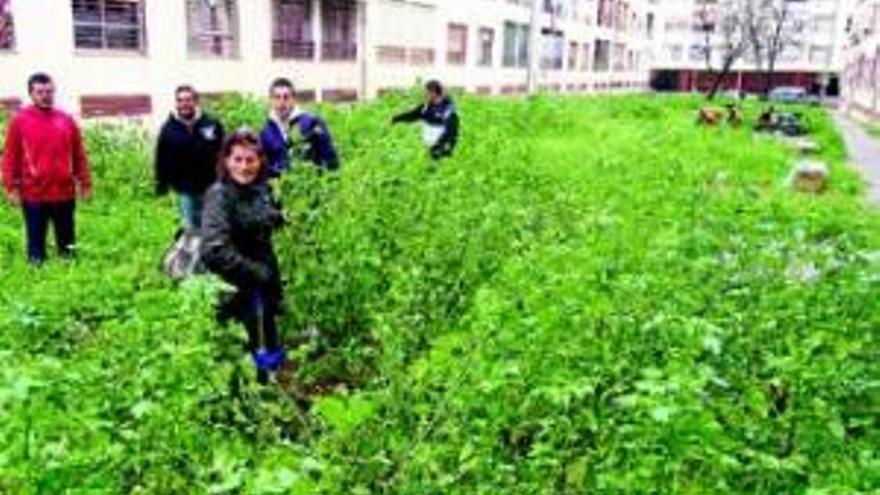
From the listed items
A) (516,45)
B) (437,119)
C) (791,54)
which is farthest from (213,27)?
(791,54)

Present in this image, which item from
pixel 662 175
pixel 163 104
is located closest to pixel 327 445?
pixel 662 175

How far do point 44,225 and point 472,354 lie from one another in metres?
5.99

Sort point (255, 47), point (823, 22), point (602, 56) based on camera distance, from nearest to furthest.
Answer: point (255, 47), point (602, 56), point (823, 22)

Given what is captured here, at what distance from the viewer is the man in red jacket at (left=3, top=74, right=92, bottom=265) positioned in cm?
855

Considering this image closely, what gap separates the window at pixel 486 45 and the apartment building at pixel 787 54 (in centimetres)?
4543

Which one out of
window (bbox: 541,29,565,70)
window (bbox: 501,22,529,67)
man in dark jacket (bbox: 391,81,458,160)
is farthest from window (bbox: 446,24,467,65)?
man in dark jacket (bbox: 391,81,458,160)

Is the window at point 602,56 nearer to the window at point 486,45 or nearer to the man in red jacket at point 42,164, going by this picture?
the window at point 486,45

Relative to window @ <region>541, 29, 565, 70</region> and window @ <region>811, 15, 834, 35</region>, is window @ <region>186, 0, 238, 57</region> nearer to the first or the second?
window @ <region>541, 29, 565, 70</region>

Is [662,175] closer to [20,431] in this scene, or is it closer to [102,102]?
[20,431]

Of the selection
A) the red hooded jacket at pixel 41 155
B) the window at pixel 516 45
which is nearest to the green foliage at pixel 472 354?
the red hooded jacket at pixel 41 155

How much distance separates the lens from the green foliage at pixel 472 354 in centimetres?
346

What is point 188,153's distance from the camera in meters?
8.70

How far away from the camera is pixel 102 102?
18125 mm

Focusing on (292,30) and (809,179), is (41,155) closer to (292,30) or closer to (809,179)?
(809,179)
